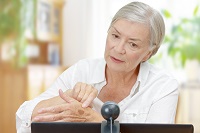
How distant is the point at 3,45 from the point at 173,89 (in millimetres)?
2684

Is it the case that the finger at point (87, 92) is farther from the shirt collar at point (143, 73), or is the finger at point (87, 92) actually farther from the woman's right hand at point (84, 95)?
the shirt collar at point (143, 73)

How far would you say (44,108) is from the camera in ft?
4.71

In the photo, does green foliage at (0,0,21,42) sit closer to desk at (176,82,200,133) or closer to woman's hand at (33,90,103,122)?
desk at (176,82,200,133)

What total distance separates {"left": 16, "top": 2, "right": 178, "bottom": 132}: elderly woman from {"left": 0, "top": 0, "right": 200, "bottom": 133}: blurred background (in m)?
2.22

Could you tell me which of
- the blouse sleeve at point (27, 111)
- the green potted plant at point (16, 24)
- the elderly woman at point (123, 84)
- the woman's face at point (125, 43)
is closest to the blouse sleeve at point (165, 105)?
the elderly woman at point (123, 84)

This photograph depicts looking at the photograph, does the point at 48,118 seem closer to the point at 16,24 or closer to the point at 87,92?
the point at 87,92

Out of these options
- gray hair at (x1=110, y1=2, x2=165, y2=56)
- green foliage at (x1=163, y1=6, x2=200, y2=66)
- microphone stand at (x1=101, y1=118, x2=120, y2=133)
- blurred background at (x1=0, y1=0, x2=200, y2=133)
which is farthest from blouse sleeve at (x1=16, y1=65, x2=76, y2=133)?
green foliage at (x1=163, y1=6, x2=200, y2=66)

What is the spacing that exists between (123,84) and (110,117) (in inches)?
35.8

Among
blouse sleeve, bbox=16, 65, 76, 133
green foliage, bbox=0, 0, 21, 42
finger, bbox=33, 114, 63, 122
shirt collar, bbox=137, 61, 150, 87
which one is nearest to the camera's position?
finger, bbox=33, 114, 63, 122

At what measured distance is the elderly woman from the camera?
57.4 inches

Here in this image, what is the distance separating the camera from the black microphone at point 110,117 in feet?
2.86

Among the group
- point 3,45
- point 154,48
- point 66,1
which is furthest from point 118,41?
point 66,1

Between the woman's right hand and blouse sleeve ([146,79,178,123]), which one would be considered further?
blouse sleeve ([146,79,178,123])

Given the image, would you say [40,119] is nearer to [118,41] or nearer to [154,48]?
[118,41]
